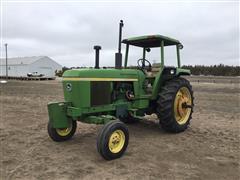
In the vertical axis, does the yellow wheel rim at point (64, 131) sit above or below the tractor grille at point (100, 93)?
below

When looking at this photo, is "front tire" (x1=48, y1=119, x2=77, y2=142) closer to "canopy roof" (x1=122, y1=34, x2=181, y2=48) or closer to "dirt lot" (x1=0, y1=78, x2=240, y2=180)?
"dirt lot" (x1=0, y1=78, x2=240, y2=180)

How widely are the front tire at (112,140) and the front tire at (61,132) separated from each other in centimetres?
119

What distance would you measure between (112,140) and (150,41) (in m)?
3.00

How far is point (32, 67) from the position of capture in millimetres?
46062

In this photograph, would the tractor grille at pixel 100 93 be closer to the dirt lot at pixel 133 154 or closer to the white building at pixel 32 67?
the dirt lot at pixel 133 154

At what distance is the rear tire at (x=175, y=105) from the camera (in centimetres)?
602

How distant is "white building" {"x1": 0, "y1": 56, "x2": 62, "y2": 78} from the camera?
46.0 meters

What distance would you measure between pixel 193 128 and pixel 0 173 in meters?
4.52

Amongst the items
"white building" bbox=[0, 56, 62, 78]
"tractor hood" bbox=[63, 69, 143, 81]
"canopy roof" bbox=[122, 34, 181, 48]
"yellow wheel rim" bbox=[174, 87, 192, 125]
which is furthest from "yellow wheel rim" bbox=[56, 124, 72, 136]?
"white building" bbox=[0, 56, 62, 78]

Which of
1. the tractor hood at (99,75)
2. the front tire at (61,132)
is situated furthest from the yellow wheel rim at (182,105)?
the front tire at (61,132)

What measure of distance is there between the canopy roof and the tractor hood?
0.97m

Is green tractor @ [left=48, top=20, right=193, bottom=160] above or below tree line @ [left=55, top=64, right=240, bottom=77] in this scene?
below

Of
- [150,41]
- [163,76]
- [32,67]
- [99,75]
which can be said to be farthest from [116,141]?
[32,67]

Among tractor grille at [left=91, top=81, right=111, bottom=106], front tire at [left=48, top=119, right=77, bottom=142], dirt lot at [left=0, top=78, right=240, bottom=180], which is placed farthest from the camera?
front tire at [left=48, top=119, right=77, bottom=142]
